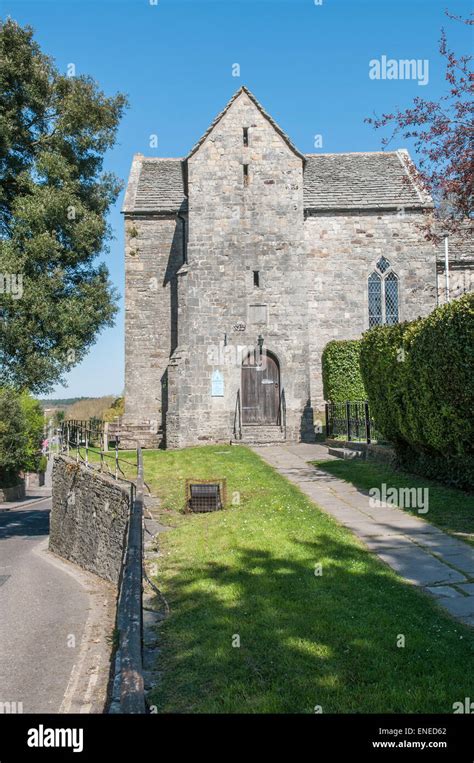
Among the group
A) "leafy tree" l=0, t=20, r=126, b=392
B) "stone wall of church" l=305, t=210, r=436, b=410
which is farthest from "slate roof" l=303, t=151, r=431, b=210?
"leafy tree" l=0, t=20, r=126, b=392

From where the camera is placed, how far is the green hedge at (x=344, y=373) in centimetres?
2395

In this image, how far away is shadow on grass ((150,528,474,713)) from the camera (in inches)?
174

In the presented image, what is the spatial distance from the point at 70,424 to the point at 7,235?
8.42 meters

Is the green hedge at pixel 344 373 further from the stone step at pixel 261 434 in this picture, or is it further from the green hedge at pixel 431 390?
the green hedge at pixel 431 390

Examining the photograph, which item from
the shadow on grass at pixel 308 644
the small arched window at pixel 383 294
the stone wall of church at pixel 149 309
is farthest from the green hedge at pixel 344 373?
the shadow on grass at pixel 308 644

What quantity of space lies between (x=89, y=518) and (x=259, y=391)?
962cm

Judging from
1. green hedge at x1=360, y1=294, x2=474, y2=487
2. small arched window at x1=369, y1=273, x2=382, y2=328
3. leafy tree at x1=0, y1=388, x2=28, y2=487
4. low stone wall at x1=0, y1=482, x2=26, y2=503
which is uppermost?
small arched window at x1=369, y1=273, x2=382, y2=328

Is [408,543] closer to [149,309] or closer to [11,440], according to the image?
[149,309]

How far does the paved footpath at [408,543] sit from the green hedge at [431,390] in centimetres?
179

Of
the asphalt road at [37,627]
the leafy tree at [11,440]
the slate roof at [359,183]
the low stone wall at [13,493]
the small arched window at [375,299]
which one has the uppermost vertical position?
the slate roof at [359,183]

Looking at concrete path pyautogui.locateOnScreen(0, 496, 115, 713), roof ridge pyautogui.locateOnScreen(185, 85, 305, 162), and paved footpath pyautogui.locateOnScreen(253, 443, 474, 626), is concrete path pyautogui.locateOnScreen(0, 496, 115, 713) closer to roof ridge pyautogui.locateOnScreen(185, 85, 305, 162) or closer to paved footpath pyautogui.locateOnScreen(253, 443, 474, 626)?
paved footpath pyautogui.locateOnScreen(253, 443, 474, 626)

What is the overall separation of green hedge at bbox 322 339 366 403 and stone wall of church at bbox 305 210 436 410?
2240mm

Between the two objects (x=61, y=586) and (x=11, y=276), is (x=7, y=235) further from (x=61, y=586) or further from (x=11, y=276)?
(x=61, y=586)

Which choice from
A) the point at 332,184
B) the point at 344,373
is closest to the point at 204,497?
the point at 344,373
